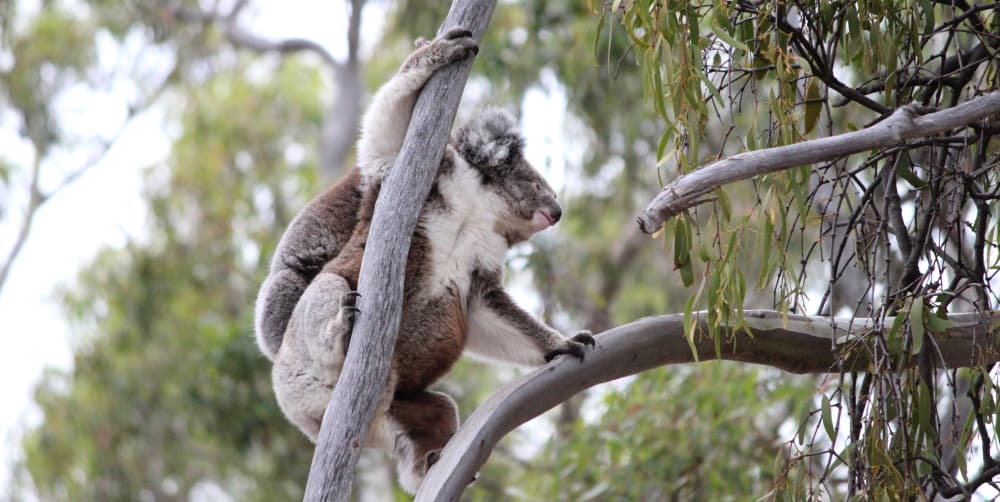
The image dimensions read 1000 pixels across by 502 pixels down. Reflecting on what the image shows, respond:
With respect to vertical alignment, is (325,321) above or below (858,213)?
below

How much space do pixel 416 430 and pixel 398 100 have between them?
0.94m

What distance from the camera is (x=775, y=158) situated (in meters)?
2.20

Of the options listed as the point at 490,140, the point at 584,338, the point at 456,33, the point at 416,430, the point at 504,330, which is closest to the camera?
the point at 456,33

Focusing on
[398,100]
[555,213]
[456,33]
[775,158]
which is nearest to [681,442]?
[555,213]

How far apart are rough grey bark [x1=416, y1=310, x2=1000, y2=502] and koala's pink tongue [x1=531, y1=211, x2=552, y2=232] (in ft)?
2.58

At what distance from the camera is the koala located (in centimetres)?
320

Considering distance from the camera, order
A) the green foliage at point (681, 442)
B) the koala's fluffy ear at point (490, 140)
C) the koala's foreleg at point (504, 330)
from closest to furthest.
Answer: the koala's foreleg at point (504, 330)
the koala's fluffy ear at point (490, 140)
the green foliage at point (681, 442)

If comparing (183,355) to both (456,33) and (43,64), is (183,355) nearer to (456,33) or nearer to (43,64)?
(43,64)

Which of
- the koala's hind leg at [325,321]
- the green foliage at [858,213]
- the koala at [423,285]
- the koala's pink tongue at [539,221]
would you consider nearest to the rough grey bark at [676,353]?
the green foliage at [858,213]

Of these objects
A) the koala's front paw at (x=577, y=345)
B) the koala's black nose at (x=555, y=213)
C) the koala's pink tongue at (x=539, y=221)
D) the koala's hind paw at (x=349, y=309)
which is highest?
the koala's black nose at (x=555, y=213)

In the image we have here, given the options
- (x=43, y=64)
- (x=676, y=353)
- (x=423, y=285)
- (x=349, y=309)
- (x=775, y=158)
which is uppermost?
(x=43, y=64)

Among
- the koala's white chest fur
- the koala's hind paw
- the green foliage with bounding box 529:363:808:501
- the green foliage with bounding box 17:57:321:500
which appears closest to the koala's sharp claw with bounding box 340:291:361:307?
the koala's hind paw

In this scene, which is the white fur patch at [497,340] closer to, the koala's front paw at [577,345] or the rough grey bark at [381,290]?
the koala's front paw at [577,345]

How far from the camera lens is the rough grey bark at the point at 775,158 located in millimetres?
2178
